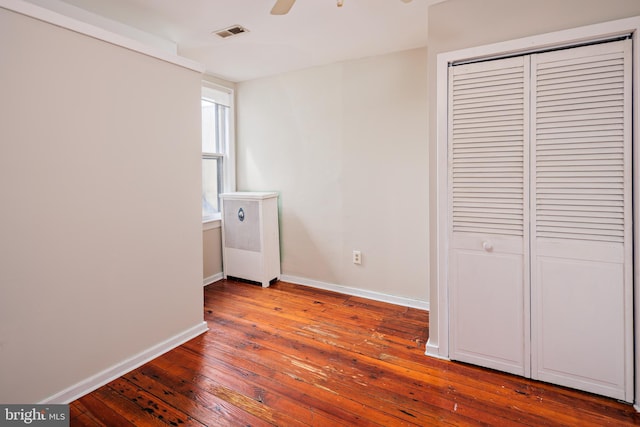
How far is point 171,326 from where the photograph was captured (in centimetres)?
246

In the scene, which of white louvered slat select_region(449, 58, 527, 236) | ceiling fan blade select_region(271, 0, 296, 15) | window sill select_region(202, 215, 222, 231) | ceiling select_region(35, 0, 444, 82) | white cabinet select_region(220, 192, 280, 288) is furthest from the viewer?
window sill select_region(202, 215, 222, 231)

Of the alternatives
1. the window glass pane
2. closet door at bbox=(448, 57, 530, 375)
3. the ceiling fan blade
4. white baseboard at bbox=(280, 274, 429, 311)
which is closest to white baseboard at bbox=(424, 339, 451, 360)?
closet door at bbox=(448, 57, 530, 375)

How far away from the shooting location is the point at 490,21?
2023 millimetres

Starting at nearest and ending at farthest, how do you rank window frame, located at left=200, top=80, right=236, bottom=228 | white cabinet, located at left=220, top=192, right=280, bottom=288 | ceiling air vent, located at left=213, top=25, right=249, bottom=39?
1. ceiling air vent, located at left=213, top=25, right=249, bottom=39
2. white cabinet, located at left=220, top=192, right=280, bottom=288
3. window frame, located at left=200, top=80, right=236, bottom=228

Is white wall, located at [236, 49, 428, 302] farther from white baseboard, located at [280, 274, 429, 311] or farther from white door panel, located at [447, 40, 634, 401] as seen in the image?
white door panel, located at [447, 40, 634, 401]

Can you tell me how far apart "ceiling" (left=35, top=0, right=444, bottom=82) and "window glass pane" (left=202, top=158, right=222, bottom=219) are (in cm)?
113

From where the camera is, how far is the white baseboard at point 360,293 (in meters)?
3.14

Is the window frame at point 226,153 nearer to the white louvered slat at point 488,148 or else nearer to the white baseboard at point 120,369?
the white baseboard at point 120,369

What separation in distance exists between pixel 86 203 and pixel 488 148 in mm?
2394

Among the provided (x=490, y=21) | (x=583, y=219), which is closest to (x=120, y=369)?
(x=583, y=219)

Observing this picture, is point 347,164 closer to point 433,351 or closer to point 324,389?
Answer: point 433,351

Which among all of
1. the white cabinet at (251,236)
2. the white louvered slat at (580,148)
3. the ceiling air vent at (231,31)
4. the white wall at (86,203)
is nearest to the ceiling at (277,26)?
the ceiling air vent at (231,31)

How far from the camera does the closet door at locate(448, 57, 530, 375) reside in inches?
78.9

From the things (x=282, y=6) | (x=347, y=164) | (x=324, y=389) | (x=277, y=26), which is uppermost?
(x=277, y=26)
